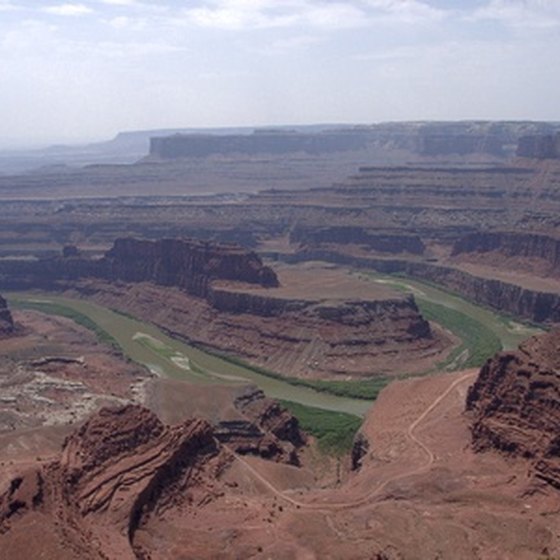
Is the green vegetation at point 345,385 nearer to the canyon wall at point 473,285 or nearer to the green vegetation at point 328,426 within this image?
the green vegetation at point 328,426

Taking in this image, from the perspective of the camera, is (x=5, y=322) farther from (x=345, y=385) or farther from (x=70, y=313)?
(x=345, y=385)

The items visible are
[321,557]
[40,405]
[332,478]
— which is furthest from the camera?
[40,405]

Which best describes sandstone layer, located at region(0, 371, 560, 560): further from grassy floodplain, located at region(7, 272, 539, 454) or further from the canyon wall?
the canyon wall

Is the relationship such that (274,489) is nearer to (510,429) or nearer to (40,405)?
(510,429)

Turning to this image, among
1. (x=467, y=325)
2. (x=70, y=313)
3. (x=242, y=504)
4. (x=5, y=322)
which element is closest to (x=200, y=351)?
(x=5, y=322)

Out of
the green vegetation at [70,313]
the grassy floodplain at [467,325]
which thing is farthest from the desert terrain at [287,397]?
the green vegetation at [70,313]

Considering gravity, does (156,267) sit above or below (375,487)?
above

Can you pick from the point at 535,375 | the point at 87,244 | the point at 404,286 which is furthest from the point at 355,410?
the point at 87,244
